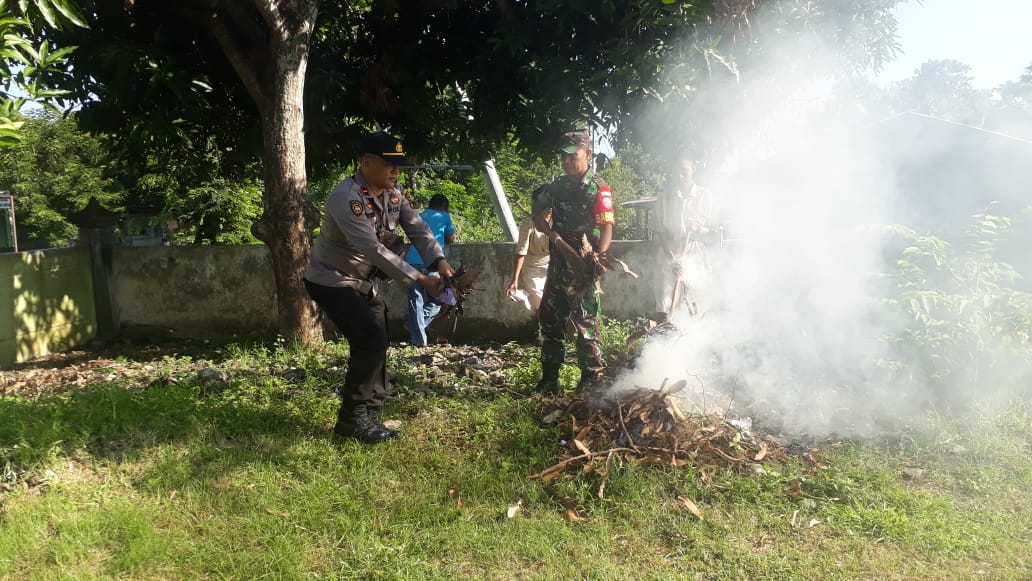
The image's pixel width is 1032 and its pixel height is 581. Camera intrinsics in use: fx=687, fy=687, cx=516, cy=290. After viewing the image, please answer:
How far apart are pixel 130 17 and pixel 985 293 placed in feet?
27.7

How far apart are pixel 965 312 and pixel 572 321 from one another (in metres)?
2.98

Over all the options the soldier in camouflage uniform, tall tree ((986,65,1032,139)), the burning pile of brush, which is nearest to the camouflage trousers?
the soldier in camouflage uniform

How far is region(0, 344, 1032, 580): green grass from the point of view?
3.17m

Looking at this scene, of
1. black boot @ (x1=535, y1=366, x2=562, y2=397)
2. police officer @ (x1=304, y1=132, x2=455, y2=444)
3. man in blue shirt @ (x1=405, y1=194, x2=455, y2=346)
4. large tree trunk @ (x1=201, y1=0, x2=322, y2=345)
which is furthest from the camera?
man in blue shirt @ (x1=405, y1=194, x2=455, y2=346)

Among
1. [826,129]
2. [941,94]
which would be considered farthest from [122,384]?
[941,94]

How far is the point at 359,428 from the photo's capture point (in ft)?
14.7

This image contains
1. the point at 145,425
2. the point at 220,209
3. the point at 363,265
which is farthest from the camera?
the point at 220,209

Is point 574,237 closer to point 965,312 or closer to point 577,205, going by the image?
point 577,205

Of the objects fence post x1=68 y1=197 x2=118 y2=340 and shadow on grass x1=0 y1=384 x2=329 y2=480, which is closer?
shadow on grass x1=0 y1=384 x2=329 y2=480

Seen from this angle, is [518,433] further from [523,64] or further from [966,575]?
[523,64]

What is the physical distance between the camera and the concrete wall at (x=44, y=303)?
7.19 metres

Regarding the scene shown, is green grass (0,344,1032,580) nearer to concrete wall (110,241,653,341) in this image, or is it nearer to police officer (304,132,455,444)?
police officer (304,132,455,444)

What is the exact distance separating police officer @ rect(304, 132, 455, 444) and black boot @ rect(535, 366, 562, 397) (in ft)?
4.52

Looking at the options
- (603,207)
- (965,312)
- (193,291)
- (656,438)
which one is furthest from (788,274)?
(193,291)
